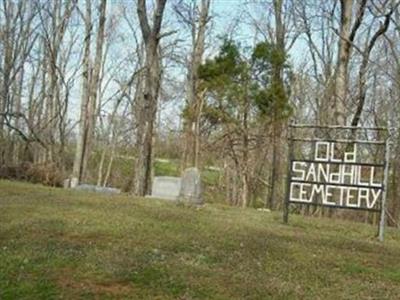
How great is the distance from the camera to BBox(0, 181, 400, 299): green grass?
691cm

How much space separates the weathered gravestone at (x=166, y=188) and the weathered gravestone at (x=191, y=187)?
1.70 m

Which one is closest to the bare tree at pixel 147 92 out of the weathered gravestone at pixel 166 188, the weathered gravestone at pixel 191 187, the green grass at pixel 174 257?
the weathered gravestone at pixel 166 188

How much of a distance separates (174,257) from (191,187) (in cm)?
834

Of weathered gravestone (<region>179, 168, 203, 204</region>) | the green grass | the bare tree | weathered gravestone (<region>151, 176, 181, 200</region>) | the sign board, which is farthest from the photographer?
the bare tree

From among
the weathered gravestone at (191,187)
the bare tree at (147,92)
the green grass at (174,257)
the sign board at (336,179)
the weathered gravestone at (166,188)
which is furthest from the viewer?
the bare tree at (147,92)

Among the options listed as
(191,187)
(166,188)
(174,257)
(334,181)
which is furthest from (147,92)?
(174,257)

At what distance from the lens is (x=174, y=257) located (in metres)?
8.38

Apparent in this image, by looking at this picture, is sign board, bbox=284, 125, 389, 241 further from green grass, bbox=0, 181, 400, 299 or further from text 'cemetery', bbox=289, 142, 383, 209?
green grass, bbox=0, 181, 400, 299

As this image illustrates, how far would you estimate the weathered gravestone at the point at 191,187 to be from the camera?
16641 millimetres

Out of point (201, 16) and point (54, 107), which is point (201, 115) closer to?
point (201, 16)

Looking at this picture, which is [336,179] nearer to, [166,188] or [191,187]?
[191,187]

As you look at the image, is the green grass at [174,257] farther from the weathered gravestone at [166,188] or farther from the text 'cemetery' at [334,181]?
the weathered gravestone at [166,188]

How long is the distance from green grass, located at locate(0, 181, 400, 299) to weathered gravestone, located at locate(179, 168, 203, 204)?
3.18 m

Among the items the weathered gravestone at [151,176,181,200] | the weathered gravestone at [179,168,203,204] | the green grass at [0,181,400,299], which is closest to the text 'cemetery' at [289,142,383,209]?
the green grass at [0,181,400,299]
